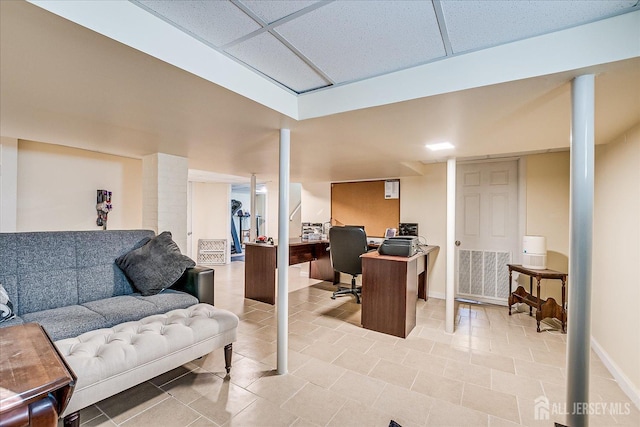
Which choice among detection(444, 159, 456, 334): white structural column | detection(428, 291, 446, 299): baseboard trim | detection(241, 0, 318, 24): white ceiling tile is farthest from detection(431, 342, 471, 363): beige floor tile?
detection(241, 0, 318, 24): white ceiling tile

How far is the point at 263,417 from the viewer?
1.77 metres

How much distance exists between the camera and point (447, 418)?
1.79 metres

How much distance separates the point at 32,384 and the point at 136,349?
0.75 m

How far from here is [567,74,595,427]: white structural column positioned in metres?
1.39

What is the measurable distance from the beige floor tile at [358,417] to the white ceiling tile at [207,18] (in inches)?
87.7

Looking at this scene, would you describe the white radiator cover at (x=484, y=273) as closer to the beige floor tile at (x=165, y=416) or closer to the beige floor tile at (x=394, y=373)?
the beige floor tile at (x=394, y=373)

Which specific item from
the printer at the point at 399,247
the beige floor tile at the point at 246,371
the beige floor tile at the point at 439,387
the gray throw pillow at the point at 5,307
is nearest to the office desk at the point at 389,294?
the printer at the point at 399,247

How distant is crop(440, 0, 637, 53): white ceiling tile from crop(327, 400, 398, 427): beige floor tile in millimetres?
2182

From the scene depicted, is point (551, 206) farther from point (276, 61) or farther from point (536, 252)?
point (276, 61)

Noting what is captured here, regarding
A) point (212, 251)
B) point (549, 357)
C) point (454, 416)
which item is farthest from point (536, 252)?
point (212, 251)

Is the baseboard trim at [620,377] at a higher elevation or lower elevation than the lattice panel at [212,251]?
lower

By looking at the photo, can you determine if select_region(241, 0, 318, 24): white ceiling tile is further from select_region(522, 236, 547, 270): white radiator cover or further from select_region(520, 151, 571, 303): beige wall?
select_region(520, 151, 571, 303): beige wall

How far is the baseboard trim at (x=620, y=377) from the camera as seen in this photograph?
1.96 m

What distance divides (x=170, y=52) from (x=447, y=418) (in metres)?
2.57
